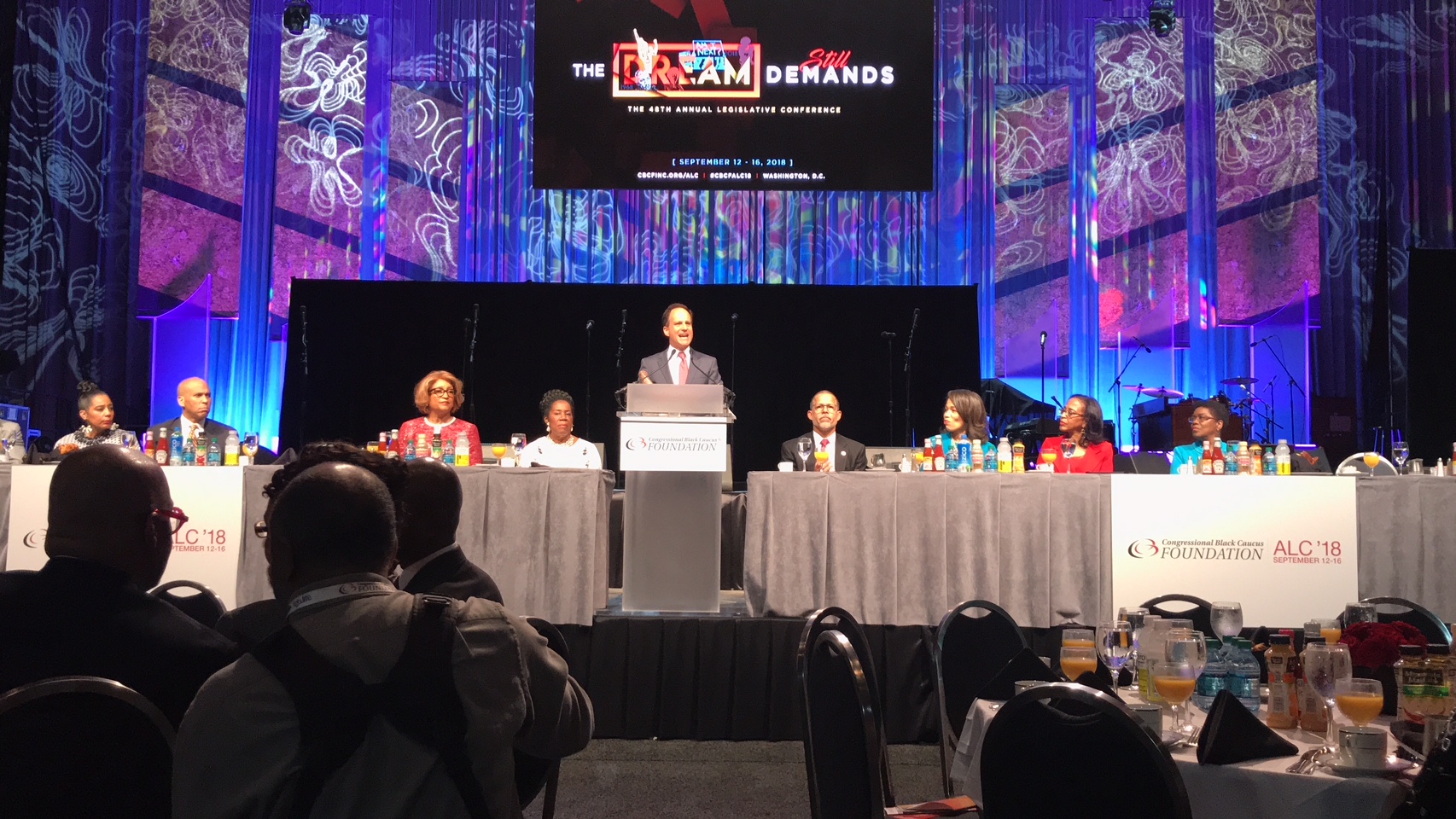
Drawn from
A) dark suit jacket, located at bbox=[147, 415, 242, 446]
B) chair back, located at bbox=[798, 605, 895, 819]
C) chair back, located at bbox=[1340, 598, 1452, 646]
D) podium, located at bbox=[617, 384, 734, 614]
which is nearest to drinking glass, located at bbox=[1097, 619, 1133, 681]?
chair back, located at bbox=[798, 605, 895, 819]

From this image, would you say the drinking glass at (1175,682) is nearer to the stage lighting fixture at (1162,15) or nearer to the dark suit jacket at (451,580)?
the dark suit jacket at (451,580)

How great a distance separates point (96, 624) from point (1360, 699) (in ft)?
7.60

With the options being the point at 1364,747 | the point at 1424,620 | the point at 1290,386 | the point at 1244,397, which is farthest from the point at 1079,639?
the point at 1290,386

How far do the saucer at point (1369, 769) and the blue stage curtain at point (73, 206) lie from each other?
30.6ft

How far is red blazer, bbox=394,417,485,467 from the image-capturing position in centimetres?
547

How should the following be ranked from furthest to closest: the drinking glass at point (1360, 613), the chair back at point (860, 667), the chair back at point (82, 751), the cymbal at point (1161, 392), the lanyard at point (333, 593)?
the cymbal at point (1161, 392) < the drinking glass at point (1360, 613) < the chair back at point (860, 667) < the chair back at point (82, 751) < the lanyard at point (333, 593)

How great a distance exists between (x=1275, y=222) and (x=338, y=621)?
10200 millimetres

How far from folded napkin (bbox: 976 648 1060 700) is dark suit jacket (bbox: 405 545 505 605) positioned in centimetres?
118

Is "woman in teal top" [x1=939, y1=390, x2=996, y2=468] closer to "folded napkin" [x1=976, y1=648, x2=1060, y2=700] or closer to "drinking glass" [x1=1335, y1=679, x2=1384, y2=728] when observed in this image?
"folded napkin" [x1=976, y1=648, x2=1060, y2=700]

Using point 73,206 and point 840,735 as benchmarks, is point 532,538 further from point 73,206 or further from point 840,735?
point 73,206

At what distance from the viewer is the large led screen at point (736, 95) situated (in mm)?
8891

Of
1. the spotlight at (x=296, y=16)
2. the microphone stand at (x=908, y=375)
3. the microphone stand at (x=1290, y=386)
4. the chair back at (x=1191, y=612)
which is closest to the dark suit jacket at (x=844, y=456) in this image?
the chair back at (x=1191, y=612)

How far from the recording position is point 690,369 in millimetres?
6758

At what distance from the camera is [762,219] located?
10.0m
